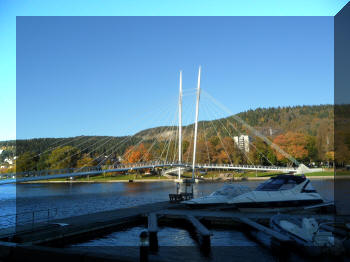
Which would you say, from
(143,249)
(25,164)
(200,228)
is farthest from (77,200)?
(25,164)

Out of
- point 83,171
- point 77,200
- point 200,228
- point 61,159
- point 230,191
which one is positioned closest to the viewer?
point 200,228

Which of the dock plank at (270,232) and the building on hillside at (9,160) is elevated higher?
the dock plank at (270,232)

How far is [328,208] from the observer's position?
61.6 ft

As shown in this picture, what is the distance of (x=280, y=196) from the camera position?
779 inches

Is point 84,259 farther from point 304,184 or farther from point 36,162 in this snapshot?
point 36,162

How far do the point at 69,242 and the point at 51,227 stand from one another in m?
1.26

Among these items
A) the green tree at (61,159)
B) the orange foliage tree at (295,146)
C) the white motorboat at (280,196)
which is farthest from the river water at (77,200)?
the orange foliage tree at (295,146)

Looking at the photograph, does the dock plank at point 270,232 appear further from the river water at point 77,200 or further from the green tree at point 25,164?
the green tree at point 25,164

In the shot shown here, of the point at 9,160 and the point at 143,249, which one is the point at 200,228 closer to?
the point at 143,249

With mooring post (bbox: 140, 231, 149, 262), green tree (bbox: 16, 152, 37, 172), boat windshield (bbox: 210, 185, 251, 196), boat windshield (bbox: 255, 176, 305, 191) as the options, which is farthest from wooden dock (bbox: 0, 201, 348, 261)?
green tree (bbox: 16, 152, 37, 172)

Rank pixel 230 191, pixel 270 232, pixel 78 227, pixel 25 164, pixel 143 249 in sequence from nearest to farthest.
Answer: pixel 143 249, pixel 270 232, pixel 78 227, pixel 230 191, pixel 25 164

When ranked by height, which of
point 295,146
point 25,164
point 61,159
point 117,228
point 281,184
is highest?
point 295,146

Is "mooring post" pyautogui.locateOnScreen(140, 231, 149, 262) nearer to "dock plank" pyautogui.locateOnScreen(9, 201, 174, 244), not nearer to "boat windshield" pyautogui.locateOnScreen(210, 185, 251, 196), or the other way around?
"dock plank" pyautogui.locateOnScreen(9, 201, 174, 244)

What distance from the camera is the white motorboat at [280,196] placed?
1945 cm
